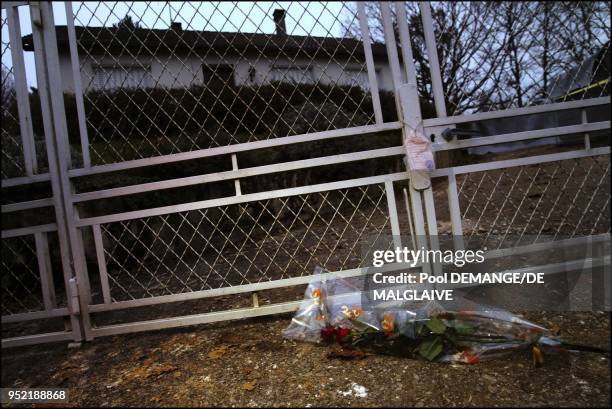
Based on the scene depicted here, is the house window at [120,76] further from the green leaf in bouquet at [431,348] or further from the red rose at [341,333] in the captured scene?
the green leaf in bouquet at [431,348]

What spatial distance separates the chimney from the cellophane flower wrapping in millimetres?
1586

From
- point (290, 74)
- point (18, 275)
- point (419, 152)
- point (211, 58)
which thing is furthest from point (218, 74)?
point (18, 275)

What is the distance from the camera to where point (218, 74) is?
2.28m

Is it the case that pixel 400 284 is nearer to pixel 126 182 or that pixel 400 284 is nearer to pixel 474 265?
pixel 474 265

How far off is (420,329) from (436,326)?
0.08 m

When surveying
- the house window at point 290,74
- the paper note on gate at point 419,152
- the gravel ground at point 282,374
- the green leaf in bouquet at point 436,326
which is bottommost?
the gravel ground at point 282,374

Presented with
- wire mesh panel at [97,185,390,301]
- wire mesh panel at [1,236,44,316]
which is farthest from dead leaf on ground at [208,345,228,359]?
wire mesh panel at [1,236,44,316]

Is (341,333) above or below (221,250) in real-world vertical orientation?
below

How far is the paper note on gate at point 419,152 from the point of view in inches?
75.9

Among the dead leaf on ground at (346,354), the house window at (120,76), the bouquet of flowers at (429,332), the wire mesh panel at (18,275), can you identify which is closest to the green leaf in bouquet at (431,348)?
the bouquet of flowers at (429,332)

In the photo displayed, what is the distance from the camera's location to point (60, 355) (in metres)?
2.07

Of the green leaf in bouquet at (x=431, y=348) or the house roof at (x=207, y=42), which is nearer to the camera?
the green leaf in bouquet at (x=431, y=348)

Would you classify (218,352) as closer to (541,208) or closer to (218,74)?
(218,74)

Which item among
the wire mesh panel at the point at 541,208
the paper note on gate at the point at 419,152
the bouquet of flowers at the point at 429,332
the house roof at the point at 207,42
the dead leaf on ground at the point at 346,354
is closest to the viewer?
the bouquet of flowers at the point at 429,332
